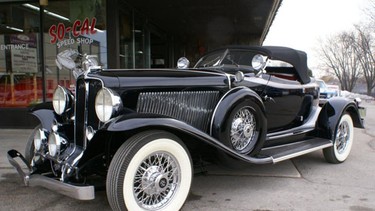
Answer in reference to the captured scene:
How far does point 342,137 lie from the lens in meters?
5.45

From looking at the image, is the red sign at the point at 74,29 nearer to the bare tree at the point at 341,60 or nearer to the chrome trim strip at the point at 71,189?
the chrome trim strip at the point at 71,189

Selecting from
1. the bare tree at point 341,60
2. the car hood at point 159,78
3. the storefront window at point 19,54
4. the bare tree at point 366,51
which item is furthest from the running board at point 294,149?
the bare tree at point 341,60

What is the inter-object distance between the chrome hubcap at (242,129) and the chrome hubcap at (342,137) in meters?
1.85

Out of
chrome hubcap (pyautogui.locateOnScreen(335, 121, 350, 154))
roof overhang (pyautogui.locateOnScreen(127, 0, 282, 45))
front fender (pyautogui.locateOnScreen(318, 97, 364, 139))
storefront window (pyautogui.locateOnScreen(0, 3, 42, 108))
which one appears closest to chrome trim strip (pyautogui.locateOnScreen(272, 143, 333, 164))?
front fender (pyautogui.locateOnScreen(318, 97, 364, 139))

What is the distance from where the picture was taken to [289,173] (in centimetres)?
476

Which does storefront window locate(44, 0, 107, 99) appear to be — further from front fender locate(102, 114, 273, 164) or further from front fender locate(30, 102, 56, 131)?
front fender locate(102, 114, 273, 164)

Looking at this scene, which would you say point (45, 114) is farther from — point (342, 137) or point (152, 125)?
point (342, 137)

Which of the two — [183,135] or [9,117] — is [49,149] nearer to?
[183,135]

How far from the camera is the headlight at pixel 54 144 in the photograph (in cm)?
349

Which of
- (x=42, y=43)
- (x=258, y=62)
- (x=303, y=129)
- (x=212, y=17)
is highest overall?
(x=212, y=17)

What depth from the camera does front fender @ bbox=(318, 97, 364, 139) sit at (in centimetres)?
510

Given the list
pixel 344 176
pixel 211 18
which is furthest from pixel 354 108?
pixel 211 18

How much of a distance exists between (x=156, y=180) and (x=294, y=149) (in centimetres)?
206

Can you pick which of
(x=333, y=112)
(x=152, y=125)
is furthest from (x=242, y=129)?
(x=333, y=112)
